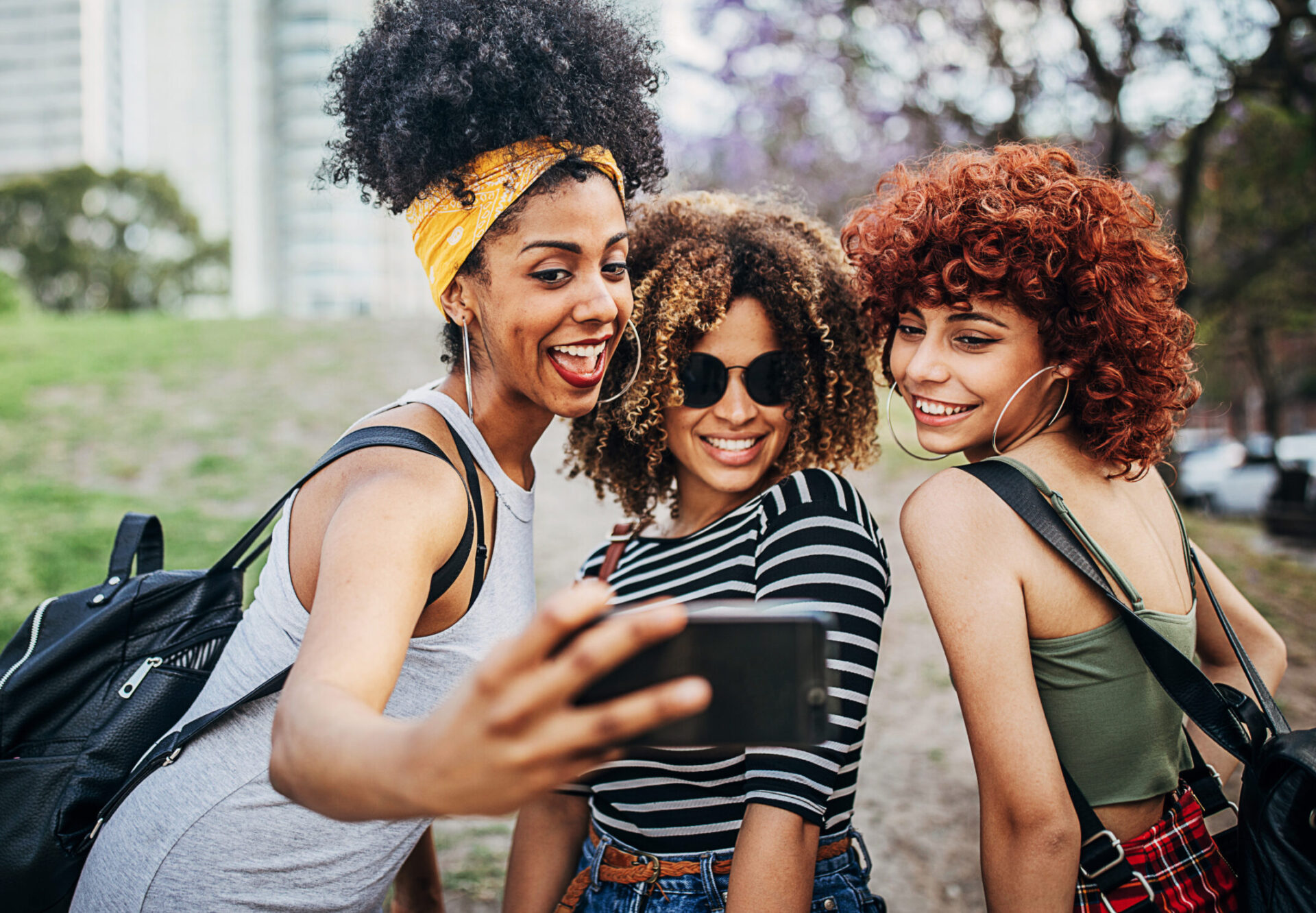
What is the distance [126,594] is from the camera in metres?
2.10

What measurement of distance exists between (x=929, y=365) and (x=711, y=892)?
1.29m

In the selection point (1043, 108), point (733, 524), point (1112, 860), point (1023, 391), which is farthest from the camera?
point (1043, 108)

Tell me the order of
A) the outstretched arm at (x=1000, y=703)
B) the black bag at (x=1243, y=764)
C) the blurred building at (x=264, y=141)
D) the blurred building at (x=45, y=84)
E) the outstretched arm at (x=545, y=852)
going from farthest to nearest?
1. the blurred building at (x=264, y=141)
2. the blurred building at (x=45, y=84)
3. the outstretched arm at (x=545, y=852)
4. the outstretched arm at (x=1000, y=703)
5. the black bag at (x=1243, y=764)

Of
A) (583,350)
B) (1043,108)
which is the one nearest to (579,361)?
(583,350)

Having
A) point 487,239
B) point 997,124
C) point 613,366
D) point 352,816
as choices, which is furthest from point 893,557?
point 352,816

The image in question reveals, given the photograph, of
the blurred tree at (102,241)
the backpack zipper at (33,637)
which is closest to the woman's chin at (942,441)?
the backpack zipper at (33,637)

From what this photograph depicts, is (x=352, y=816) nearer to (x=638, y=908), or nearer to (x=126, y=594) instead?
(x=638, y=908)

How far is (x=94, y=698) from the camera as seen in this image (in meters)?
2.00

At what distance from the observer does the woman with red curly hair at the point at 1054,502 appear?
5.68 ft

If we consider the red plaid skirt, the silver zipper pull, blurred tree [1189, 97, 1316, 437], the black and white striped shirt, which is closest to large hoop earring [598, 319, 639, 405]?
the black and white striped shirt

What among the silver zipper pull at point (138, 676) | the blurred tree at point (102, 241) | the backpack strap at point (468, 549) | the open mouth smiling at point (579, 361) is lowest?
the silver zipper pull at point (138, 676)

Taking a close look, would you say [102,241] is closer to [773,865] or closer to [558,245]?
[558,245]

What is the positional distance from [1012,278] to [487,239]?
1.18 m

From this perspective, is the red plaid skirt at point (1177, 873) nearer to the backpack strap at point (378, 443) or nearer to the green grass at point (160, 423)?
the backpack strap at point (378, 443)
